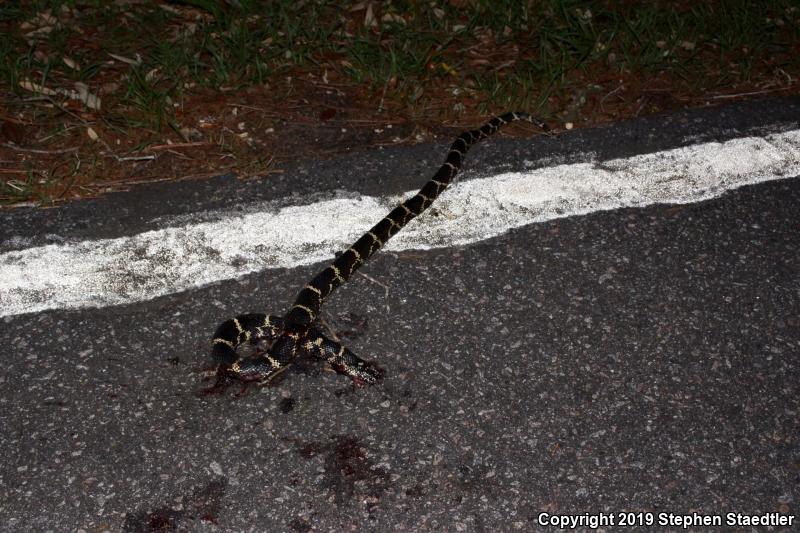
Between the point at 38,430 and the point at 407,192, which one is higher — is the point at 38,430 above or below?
below

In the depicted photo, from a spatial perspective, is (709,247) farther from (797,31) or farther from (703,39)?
(797,31)

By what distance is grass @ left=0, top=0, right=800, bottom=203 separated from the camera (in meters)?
5.17

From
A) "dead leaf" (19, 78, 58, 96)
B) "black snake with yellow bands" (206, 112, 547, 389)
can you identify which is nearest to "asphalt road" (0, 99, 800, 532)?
"black snake with yellow bands" (206, 112, 547, 389)

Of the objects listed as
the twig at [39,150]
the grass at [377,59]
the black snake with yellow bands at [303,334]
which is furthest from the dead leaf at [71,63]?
the black snake with yellow bands at [303,334]

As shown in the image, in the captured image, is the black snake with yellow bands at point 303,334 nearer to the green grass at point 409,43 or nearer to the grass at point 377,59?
the grass at point 377,59

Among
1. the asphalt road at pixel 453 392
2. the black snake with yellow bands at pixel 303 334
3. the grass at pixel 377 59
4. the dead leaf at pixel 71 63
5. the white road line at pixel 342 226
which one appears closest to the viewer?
the asphalt road at pixel 453 392

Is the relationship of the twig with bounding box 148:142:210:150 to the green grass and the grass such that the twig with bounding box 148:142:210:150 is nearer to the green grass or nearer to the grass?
the grass

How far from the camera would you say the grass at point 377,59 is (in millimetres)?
5168

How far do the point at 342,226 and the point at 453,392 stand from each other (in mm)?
1282

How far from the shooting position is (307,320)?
364cm

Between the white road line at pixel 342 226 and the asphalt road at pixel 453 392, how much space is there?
0.32 feet

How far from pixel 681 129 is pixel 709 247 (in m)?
1.18

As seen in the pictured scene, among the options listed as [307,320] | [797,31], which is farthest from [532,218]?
[797,31]

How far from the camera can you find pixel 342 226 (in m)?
4.24
